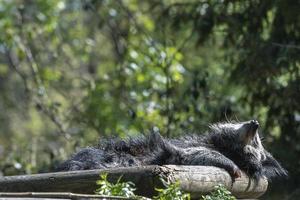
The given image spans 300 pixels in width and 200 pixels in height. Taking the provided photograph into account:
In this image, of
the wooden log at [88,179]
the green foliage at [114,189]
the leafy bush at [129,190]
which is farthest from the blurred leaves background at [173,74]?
the green foliage at [114,189]

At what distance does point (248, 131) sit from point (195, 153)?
0.59m

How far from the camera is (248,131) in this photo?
742 centimetres

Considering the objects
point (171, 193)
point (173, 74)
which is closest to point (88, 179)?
point (171, 193)

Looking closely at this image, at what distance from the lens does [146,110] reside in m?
14.8

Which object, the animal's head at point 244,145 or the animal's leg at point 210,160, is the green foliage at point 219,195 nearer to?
the animal's leg at point 210,160

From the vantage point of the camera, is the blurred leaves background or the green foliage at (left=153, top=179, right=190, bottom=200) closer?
the green foliage at (left=153, top=179, right=190, bottom=200)

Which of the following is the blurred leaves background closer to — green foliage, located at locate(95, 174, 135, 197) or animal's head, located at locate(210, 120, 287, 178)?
animal's head, located at locate(210, 120, 287, 178)

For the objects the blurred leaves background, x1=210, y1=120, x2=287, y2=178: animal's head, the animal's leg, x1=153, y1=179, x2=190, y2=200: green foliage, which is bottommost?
x1=153, y1=179, x2=190, y2=200: green foliage

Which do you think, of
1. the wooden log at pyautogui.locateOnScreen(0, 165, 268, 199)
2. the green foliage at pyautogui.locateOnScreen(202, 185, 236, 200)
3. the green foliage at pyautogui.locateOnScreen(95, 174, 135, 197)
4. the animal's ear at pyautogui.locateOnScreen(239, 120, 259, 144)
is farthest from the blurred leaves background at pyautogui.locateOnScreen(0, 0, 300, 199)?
the green foliage at pyautogui.locateOnScreen(95, 174, 135, 197)

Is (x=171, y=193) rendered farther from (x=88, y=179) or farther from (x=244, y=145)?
(x=244, y=145)

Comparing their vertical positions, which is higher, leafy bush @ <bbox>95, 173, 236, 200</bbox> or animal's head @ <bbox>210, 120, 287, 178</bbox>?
animal's head @ <bbox>210, 120, 287, 178</bbox>

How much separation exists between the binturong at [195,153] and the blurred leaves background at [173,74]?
1.85 metres

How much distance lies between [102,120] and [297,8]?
17.3 ft

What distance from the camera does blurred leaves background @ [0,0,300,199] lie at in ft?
37.0
